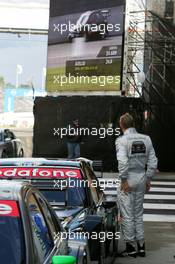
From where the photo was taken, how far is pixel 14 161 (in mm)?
7496

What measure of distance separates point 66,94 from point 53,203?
49.8 feet

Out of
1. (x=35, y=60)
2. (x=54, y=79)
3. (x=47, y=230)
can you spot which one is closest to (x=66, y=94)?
(x=54, y=79)

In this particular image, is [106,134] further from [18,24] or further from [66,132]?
[18,24]

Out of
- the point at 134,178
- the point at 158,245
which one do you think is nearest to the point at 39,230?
the point at 134,178

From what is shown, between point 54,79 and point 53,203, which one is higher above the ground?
point 54,79

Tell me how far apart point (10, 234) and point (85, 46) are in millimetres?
18897

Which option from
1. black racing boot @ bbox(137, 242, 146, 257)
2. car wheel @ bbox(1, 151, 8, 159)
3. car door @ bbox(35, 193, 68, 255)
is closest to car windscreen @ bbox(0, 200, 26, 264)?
car door @ bbox(35, 193, 68, 255)

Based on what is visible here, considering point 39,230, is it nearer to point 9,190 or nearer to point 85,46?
point 9,190

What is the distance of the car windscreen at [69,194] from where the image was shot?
709 cm

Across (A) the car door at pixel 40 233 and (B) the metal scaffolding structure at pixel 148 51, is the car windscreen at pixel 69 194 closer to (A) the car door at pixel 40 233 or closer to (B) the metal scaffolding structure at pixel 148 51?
(A) the car door at pixel 40 233

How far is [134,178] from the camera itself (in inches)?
333

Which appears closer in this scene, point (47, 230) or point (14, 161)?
point (47, 230)

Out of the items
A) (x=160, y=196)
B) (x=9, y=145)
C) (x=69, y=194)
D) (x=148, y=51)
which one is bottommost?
(x=160, y=196)

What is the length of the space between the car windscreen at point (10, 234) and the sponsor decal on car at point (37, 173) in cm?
345
